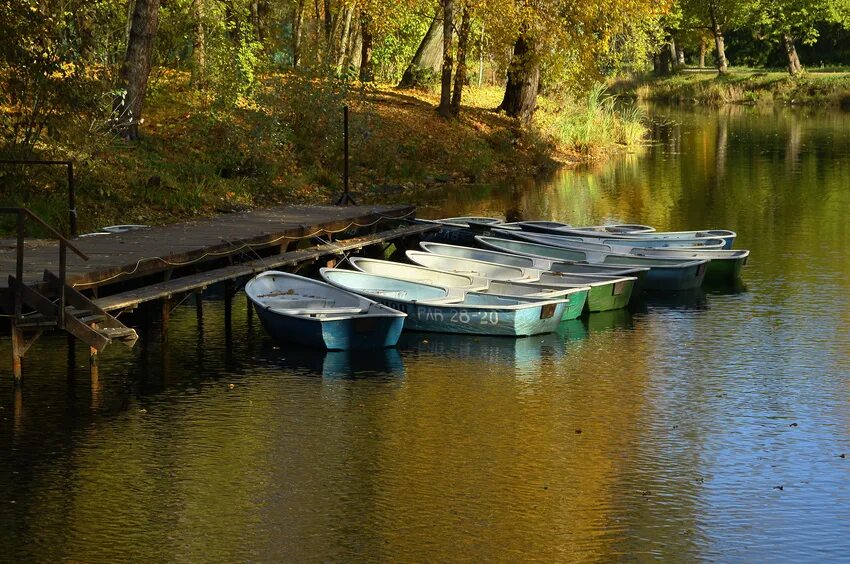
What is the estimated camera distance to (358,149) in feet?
112

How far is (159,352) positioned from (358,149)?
58.7 feet

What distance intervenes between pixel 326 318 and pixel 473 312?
7.33ft

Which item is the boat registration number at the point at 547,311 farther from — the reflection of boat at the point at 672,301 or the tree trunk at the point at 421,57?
the tree trunk at the point at 421,57

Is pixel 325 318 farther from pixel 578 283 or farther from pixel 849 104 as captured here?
pixel 849 104

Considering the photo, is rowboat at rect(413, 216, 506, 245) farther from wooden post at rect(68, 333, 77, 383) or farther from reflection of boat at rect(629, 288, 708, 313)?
wooden post at rect(68, 333, 77, 383)

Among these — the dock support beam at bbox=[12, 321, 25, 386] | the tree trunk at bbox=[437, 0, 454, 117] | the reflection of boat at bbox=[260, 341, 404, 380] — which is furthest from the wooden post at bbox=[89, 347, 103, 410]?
the tree trunk at bbox=[437, 0, 454, 117]

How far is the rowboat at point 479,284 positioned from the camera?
60.2 feet

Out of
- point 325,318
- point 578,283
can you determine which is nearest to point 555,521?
point 325,318

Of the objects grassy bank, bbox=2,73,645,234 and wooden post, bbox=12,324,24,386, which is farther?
grassy bank, bbox=2,73,645,234

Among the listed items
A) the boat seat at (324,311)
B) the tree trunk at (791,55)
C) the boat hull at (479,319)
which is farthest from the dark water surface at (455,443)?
the tree trunk at (791,55)

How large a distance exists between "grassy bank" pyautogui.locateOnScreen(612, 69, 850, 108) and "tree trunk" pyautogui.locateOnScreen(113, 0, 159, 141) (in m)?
53.6

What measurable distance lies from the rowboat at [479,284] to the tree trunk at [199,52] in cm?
1270

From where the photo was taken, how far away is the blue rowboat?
20.1 m

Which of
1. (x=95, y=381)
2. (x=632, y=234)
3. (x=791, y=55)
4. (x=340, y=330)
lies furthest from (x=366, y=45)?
(x=791, y=55)
